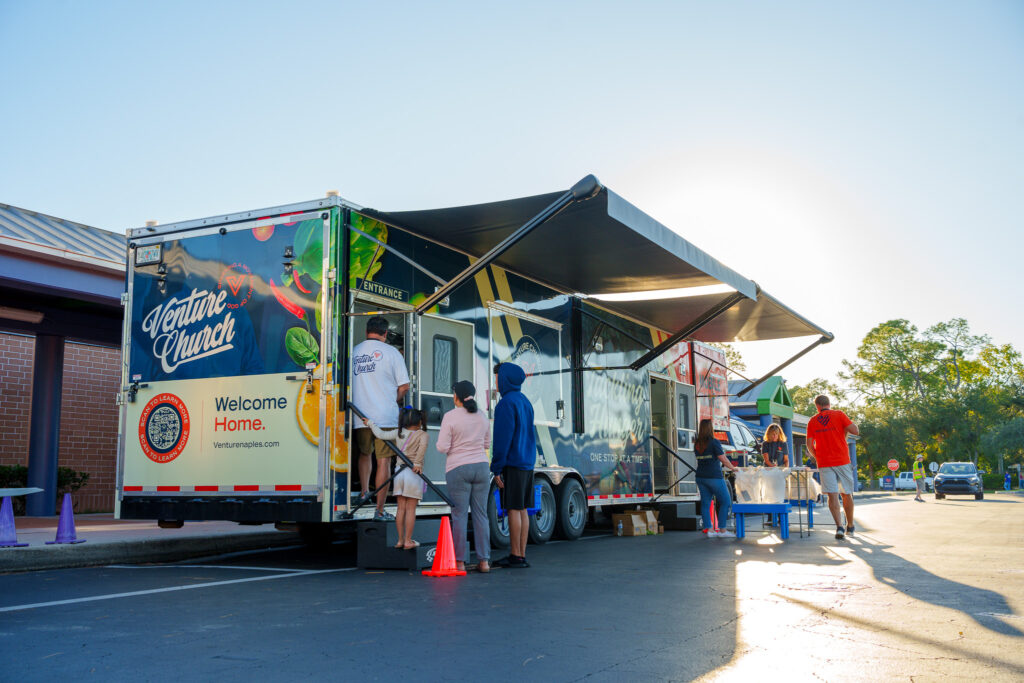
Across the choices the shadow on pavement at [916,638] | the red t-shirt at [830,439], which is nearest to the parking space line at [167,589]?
the shadow on pavement at [916,638]

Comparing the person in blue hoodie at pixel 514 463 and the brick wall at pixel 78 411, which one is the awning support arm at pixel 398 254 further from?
the brick wall at pixel 78 411

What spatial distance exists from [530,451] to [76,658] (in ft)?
15.5

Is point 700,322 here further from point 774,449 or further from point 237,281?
point 237,281

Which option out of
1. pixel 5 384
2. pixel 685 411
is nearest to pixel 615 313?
pixel 685 411

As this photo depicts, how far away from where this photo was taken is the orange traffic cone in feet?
24.7

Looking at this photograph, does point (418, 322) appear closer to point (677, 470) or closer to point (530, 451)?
point (530, 451)

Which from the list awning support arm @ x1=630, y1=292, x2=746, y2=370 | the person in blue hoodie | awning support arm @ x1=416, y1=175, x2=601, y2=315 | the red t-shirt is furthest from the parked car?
awning support arm @ x1=416, y1=175, x2=601, y2=315

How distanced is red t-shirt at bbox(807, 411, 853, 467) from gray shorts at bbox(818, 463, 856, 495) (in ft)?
0.28

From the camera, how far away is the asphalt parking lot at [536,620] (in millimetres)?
4137

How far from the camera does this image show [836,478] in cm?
1127

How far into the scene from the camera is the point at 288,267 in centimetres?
804

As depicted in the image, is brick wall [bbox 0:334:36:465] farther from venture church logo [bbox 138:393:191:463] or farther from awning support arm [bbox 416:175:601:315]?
awning support arm [bbox 416:175:601:315]

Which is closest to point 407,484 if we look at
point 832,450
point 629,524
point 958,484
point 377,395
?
point 377,395

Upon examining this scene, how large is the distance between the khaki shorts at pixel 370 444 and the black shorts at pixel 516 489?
1108mm
